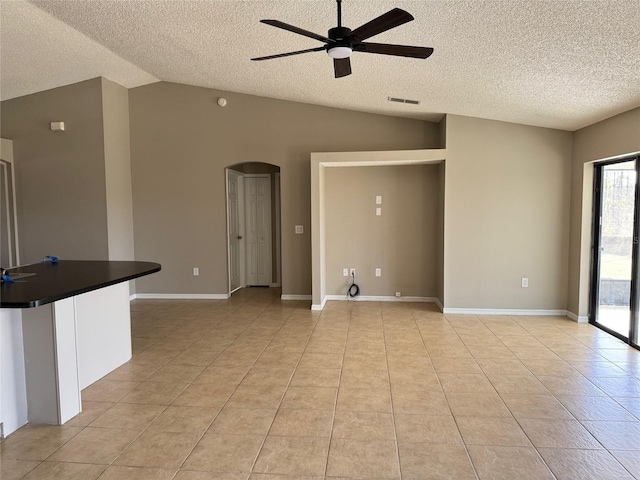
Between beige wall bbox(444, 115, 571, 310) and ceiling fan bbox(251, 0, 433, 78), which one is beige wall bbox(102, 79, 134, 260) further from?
beige wall bbox(444, 115, 571, 310)

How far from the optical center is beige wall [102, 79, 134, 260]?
5.50 m

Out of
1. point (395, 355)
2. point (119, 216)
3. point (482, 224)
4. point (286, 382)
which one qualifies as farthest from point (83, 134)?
point (482, 224)

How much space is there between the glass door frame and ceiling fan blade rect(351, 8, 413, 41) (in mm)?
3222

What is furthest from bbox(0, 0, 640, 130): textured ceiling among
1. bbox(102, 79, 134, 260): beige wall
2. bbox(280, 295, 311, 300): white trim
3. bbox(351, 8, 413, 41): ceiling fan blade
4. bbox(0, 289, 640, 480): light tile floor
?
bbox(280, 295, 311, 300): white trim

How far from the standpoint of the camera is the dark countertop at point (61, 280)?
2.22m

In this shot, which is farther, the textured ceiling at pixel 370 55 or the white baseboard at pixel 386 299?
the white baseboard at pixel 386 299

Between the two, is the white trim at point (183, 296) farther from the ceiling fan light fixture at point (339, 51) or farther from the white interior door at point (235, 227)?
the ceiling fan light fixture at point (339, 51)

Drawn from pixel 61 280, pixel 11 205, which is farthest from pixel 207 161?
pixel 61 280

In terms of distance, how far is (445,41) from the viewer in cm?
311

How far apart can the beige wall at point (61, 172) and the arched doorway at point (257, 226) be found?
2.18 metres

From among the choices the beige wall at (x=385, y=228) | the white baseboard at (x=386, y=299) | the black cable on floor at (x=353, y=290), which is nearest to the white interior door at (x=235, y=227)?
the beige wall at (x=385, y=228)

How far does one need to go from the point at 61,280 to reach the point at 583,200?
5.30 meters

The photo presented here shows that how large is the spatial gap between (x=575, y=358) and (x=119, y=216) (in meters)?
5.90

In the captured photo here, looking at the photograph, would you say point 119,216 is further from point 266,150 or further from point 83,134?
point 266,150
